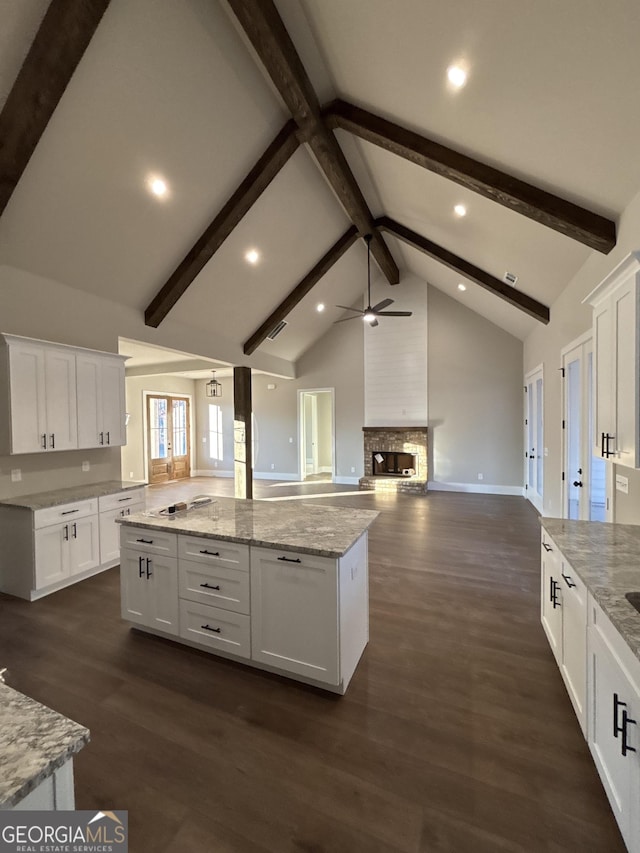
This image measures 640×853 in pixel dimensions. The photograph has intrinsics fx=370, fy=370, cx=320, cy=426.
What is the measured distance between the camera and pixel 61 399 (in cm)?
373

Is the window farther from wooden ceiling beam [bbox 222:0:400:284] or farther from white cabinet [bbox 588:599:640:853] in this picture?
white cabinet [bbox 588:599:640:853]

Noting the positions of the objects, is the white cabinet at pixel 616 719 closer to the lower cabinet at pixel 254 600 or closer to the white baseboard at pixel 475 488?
the lower cabinet at pixel 254 600

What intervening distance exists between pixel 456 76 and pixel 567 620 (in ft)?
11.0

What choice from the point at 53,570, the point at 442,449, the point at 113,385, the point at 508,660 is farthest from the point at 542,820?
the point at 442,449

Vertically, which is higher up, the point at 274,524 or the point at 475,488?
the point at 274,524

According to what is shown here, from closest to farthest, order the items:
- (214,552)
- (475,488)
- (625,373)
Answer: (625,373)
(214,552)
(475,488)

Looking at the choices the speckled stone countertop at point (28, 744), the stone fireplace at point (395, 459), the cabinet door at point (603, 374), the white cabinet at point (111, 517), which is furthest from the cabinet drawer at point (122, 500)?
the stone fireplace at point (395, 459)

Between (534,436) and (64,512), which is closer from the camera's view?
(64,512)

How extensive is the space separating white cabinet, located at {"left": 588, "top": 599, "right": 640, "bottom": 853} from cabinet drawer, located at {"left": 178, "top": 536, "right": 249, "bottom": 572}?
176cm

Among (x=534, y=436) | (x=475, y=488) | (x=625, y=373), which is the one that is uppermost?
(x=625, y=373)

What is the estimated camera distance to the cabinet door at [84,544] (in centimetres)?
363

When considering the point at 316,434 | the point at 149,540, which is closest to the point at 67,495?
the point at 149,540

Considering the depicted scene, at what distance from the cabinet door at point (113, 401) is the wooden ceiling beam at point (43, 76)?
1.88 meters

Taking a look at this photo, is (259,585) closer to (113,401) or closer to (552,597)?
(552,597)
